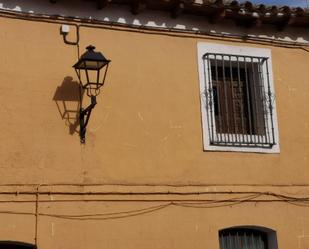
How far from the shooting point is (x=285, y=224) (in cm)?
861

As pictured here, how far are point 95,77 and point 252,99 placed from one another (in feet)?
7.85

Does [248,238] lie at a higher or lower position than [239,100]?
lower

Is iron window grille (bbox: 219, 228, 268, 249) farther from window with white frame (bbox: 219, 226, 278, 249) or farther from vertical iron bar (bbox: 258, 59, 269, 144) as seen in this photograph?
vertical iron bar (bbox: 258, 59, 269, 144)

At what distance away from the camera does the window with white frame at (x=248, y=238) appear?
841 cm

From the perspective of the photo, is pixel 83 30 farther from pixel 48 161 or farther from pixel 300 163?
pixel 300 163

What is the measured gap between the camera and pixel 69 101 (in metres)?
7.82

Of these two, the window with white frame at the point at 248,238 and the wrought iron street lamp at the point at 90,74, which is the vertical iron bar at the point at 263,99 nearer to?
the window with white frame at the point at 248,238

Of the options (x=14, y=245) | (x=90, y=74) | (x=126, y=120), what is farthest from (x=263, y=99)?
(x=14, y=245)

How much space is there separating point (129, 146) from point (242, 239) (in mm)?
2034

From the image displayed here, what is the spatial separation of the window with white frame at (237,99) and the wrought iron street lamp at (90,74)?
5.01 ft

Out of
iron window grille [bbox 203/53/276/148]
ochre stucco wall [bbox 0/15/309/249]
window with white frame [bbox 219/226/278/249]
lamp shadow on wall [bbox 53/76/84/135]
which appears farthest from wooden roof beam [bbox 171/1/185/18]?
window with white frame [bbox 219/226/278/249]

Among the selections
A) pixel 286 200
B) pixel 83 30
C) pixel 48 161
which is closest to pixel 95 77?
pixel 83 30

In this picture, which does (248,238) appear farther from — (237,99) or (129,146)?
(129,146)

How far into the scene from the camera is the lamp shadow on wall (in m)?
7.76
